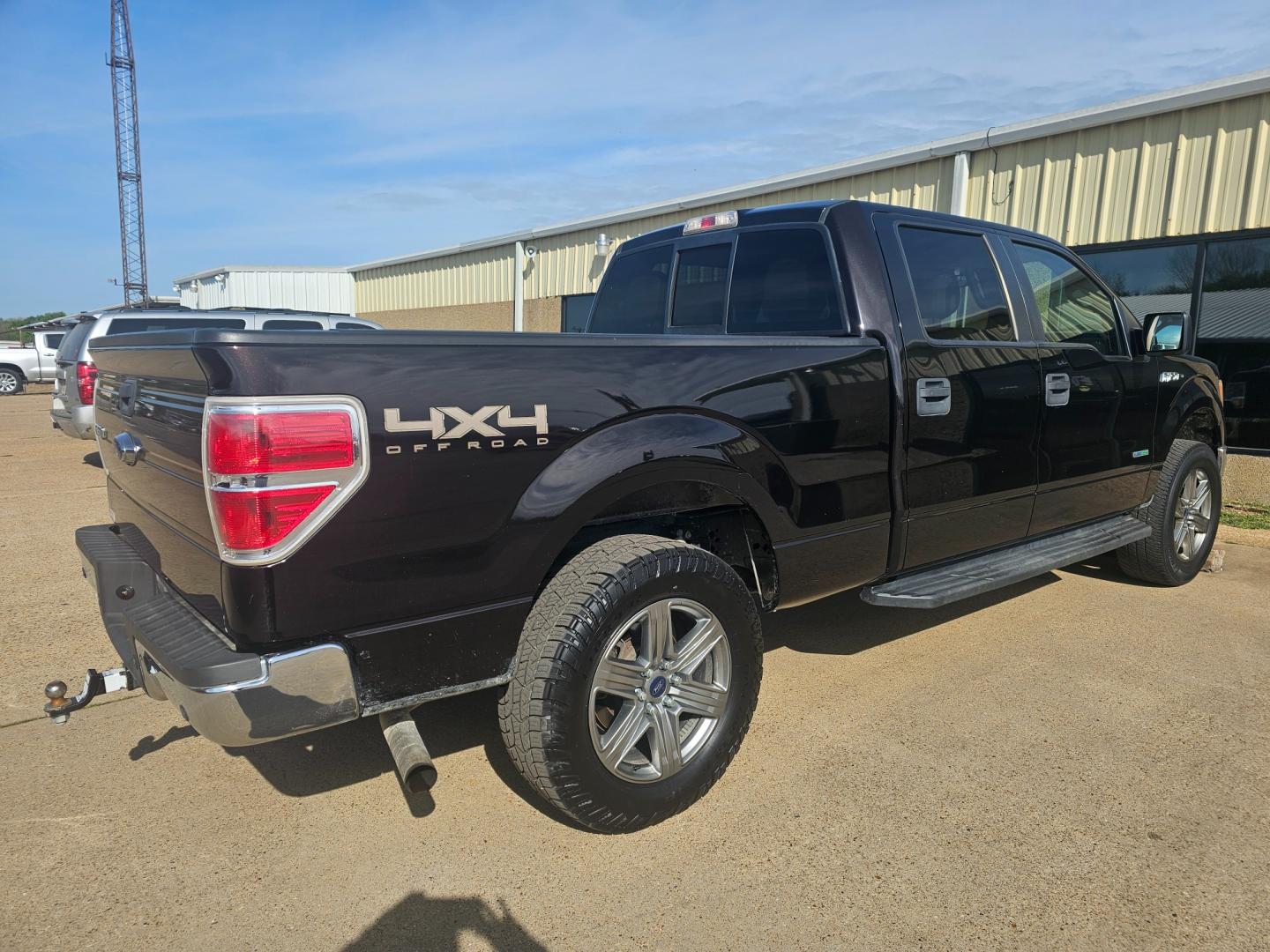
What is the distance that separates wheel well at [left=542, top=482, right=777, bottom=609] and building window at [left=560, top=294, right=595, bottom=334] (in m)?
10.9

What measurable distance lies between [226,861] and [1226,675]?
4.16 metres

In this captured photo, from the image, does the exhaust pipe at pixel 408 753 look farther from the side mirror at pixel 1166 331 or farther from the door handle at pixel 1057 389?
the side mirror at pixel 1166 331

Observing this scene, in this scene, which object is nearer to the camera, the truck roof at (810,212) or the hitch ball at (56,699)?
the hitch ball at (56,699)

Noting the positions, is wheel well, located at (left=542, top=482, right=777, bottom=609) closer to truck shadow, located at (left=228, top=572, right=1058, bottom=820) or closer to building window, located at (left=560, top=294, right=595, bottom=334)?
truck shadow, located at (left=228, top=572, right=1058, bottom=820)

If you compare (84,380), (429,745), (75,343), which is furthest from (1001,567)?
(75,343)

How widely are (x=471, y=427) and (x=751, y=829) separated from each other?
154 cm

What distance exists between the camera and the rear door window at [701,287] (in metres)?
3.96

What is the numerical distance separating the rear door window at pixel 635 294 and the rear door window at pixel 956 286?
1209 mm

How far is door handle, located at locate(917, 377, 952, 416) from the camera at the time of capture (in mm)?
3402

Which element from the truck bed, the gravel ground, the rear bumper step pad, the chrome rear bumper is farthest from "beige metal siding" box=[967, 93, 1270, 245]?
the chrome rear bumper

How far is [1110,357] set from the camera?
4.52m

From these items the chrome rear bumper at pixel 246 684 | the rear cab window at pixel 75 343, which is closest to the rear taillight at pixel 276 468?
the chrome rear bumper at pixel 246 684

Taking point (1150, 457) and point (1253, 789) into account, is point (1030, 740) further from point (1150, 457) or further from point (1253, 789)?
point (1150, 457)

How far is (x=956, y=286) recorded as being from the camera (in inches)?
149
